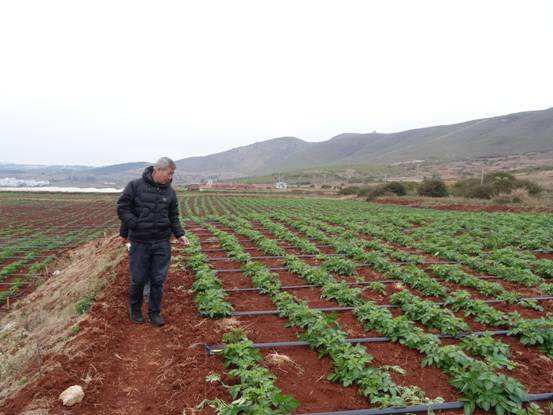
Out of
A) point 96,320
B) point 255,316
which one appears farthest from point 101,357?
point 255,316

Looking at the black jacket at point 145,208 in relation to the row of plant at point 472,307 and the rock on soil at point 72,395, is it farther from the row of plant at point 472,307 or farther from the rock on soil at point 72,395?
the row of plant at point 472,307

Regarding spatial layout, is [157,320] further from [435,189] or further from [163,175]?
[435,189]

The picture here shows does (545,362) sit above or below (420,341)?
below

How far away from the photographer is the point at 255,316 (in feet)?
18.4

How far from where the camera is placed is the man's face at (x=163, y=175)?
15.7 feet

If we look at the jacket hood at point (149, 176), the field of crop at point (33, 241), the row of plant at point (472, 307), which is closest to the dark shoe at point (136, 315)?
the jacket hood at point (149, 176)

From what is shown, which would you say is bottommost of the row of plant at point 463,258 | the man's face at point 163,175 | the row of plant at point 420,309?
the row of plant at point 463,258

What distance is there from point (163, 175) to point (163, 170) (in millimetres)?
64

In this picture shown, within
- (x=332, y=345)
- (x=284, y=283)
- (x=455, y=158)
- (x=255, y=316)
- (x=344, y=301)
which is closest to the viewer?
(x=332, y=345)

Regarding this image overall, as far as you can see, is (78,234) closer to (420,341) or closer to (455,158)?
(420,341)

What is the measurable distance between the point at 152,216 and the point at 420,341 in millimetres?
3617

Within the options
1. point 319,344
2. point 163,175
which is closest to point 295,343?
point 319,344

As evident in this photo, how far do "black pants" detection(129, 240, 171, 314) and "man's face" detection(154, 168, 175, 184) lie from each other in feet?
2.68

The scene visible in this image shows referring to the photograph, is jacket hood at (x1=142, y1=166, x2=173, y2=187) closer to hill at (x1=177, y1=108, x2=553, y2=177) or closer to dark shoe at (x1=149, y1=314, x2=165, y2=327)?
dark shoe at (x1=149, y1=314, x2=165, y2=327)
